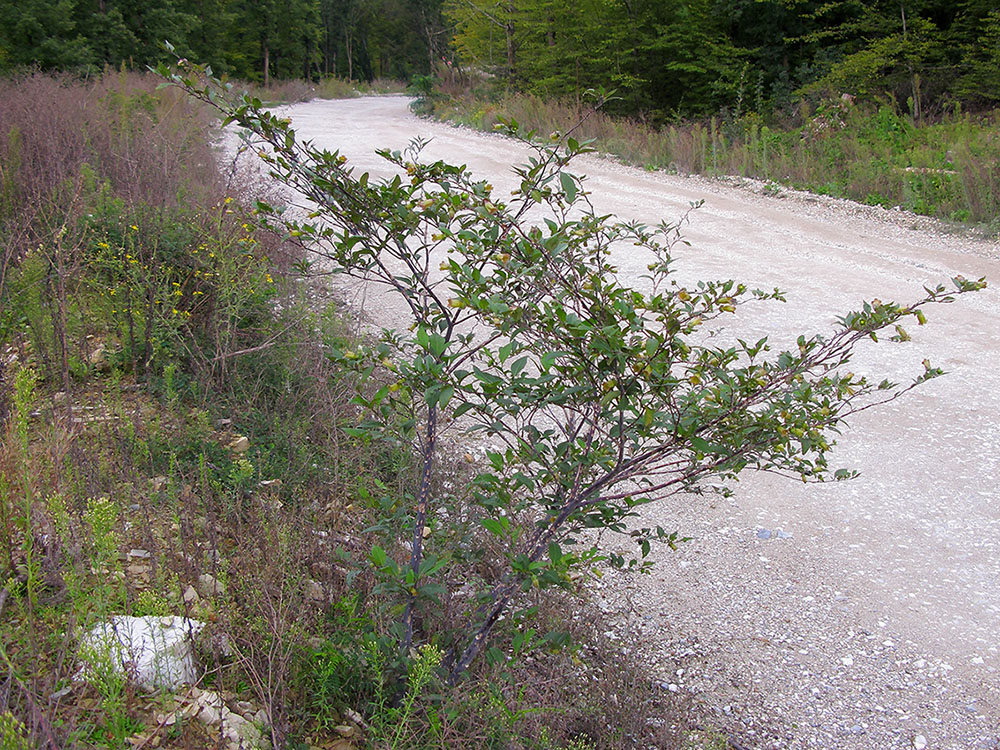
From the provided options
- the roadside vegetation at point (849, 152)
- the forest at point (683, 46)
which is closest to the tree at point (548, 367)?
the roadside vegetation at point (849, 152)

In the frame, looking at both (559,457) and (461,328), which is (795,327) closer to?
(461,328)

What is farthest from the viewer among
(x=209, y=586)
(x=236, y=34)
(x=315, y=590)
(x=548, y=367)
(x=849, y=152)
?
(x=236, y=34)

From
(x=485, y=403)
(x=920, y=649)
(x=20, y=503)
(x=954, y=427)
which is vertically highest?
(x=485, y=403)

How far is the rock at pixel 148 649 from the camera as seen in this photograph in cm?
220

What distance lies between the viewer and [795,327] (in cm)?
620

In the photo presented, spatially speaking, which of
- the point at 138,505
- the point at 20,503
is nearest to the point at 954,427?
the point at 138,505

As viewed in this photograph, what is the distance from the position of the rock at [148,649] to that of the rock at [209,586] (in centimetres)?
27

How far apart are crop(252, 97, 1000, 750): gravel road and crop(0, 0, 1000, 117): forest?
352 inches

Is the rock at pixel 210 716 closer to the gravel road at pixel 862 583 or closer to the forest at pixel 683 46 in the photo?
the gravel road at pixel 862 583

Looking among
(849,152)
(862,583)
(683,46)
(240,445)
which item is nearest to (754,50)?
(683,46)

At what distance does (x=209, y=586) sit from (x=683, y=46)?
64.0ft

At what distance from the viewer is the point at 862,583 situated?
355cm

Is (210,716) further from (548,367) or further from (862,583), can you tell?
(862,583)

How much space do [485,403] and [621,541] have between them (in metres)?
1.90
